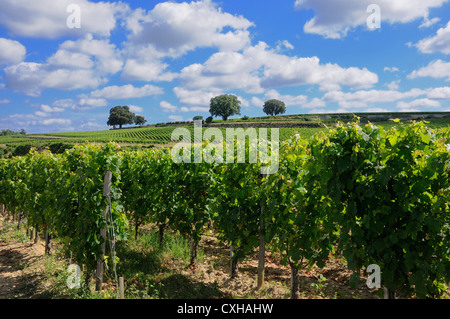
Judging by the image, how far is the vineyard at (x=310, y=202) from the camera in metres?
3.32

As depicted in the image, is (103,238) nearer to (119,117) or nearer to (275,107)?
(275,107)

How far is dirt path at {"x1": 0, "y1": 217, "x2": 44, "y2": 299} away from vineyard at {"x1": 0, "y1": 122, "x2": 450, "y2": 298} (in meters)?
0.67

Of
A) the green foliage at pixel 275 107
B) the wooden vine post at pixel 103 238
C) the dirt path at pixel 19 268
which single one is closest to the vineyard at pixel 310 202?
the wooden vine post at pixel 103 238

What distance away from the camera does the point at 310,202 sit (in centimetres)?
407

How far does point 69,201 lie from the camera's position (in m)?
6.00

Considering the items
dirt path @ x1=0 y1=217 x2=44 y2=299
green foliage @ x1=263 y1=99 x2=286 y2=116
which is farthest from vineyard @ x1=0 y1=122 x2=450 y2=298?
green foliage @ x1=263 y1=99 x2=286 y2=116

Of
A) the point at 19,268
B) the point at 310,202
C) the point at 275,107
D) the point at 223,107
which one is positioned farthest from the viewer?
the point at 275,107

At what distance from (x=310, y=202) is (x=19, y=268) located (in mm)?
6798

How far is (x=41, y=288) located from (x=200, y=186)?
3.60 metres

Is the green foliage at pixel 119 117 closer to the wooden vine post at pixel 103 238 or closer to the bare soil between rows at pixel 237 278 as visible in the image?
the bare soil between rows at pixel 237 278

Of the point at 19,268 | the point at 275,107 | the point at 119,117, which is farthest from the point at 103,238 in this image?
the point at 119,117

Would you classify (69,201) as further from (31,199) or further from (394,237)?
(394,237)

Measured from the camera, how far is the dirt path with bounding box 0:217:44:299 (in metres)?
5.87

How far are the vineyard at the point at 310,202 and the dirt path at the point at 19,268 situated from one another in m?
0.67
